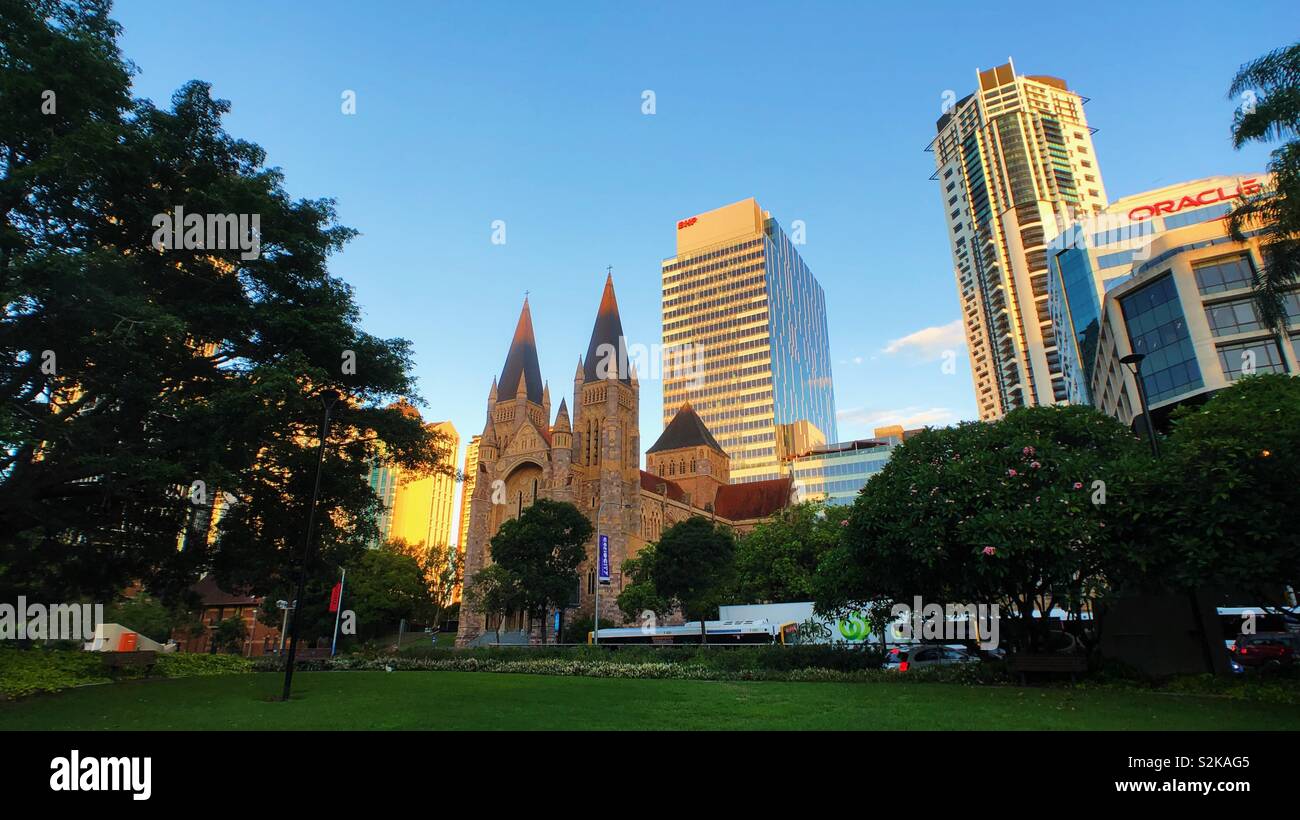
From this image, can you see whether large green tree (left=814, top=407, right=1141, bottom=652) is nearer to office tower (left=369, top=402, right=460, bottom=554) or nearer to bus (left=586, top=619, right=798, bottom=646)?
bus (left=586, top=619, right=798, bottom=646)

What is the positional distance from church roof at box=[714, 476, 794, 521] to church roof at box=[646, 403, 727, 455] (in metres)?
7.65

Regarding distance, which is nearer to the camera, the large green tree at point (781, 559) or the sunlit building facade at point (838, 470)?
the large green tree at point (781, 559)

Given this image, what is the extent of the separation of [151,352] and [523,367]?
64.4 metres

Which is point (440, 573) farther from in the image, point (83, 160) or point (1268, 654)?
point (1268, 654)

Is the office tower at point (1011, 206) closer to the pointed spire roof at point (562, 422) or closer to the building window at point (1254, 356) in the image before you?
the building window at point (1254, 356)

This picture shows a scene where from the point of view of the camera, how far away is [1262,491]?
12336 millimetres

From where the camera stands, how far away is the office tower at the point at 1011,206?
331 ft

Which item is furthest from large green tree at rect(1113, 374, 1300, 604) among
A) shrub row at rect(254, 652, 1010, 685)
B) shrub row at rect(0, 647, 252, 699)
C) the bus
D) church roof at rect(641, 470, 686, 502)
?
church roof at rect(641, 470, 686, 502)

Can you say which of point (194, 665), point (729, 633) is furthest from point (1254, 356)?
point (194, 665)

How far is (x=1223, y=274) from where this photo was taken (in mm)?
36312

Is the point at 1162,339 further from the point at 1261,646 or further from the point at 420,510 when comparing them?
the point at 420,510

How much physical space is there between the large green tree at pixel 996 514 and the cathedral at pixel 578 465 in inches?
1800

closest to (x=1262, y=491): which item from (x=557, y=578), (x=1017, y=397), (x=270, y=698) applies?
(x=270, y=698)

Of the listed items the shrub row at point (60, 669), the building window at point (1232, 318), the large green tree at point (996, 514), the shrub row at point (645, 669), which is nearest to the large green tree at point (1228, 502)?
the large green tree at point (996, 514)
